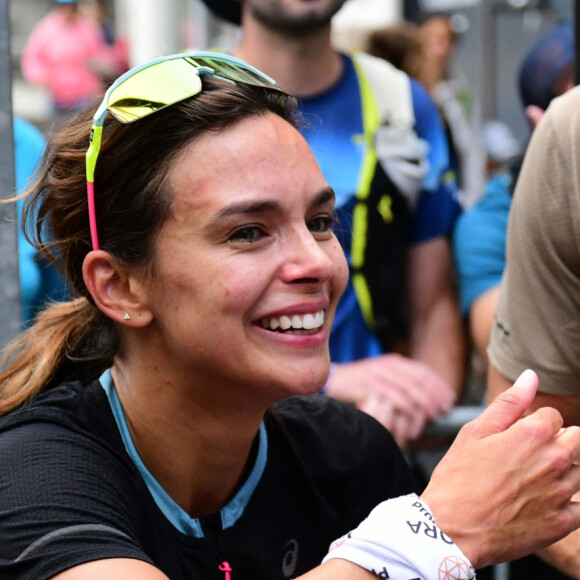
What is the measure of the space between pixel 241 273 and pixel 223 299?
0.06 m

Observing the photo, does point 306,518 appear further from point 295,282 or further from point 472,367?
point 472,367

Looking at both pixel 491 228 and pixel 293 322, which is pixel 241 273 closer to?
pixel 293 322

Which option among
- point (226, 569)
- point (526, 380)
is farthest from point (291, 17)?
point (226, 569)

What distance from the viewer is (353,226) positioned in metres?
3.21

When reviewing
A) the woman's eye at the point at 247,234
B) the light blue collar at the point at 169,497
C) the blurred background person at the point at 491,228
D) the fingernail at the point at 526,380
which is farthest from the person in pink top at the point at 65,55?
the fingernail at the point at 526,380

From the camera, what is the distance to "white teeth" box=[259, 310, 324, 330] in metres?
1.89

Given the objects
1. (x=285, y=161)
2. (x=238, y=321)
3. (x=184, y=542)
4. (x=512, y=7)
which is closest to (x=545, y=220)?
(x=285, y=161)

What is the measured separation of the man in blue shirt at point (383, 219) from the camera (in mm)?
3070

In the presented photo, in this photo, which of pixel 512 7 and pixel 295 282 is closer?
pixel 295 282

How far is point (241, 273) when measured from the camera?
6.10 ft

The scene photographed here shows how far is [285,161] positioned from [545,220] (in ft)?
1.85

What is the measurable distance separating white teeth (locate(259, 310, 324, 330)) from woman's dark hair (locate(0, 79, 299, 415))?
9.8 inches

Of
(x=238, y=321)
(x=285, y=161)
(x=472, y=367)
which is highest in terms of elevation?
(x=285, y=161)

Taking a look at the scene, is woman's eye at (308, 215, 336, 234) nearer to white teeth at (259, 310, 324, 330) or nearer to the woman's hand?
white teeth at (259, 310, 324, 330)
